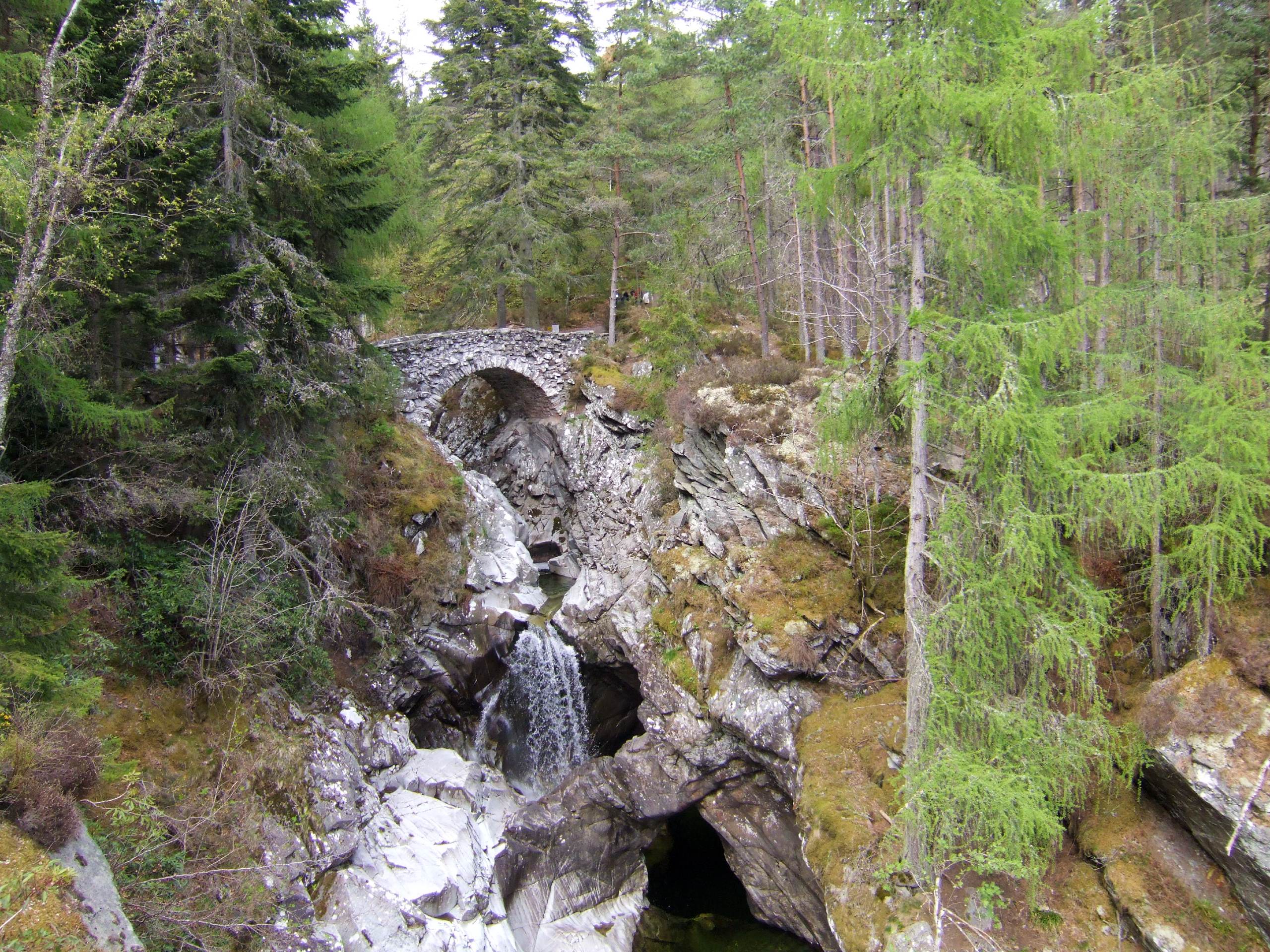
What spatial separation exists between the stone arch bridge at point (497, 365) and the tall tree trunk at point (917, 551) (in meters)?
13.8

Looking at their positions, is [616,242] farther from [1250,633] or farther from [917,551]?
[1250,633]

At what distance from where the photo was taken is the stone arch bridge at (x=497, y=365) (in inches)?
760

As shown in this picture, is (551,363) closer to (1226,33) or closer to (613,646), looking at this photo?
(613,646)

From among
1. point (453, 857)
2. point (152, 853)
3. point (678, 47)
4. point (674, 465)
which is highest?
point (678, 47)

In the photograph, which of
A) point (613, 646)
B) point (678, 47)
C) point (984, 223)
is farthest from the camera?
point (678, 47)

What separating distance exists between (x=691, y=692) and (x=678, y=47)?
1867 cm

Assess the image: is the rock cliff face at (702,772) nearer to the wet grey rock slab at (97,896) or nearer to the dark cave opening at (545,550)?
the wet grey rock slab at (97,896)

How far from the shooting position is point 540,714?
14781mm

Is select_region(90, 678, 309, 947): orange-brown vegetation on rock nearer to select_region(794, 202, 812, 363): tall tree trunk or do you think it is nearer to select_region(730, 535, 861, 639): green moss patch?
select_region(730, 535, 861, 639): green moss patch

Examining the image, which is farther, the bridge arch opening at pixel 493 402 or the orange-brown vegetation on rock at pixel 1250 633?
the bridge arch opening at pixel 493 402

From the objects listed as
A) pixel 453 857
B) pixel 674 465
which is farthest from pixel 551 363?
pixel 453 857

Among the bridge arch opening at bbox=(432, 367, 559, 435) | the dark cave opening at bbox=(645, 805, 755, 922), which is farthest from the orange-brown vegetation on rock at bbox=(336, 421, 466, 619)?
the dark cave opening at bbox=(645, 805, 755, 922)

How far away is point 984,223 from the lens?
6.39 meters

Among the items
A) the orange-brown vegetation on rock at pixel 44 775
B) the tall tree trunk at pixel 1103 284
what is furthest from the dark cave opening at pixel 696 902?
the tall tree trunk at pixel 1103 284
